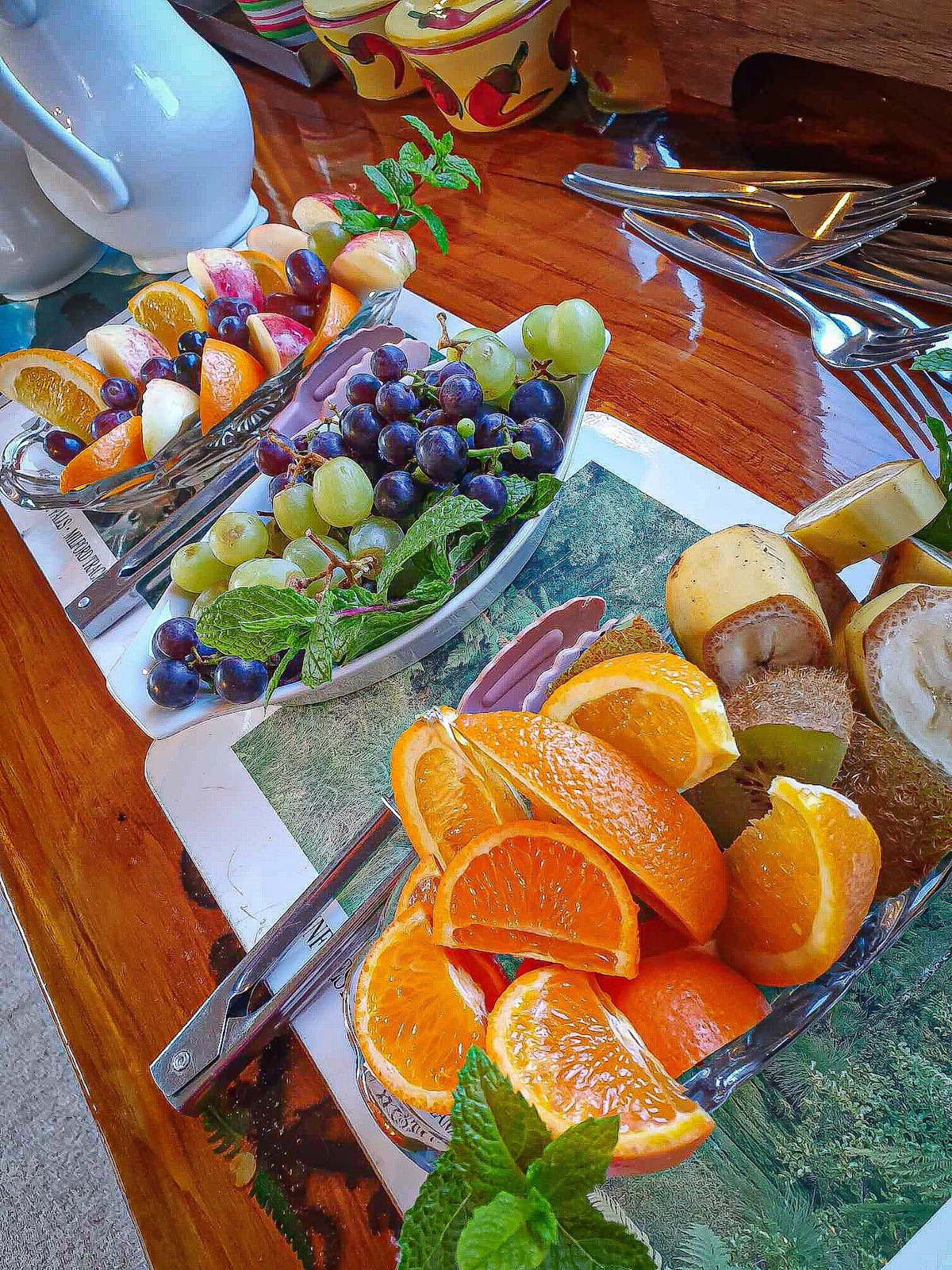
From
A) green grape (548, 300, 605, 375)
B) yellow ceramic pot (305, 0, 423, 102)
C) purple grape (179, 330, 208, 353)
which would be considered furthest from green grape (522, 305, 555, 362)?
yellow ceramic pot (305, 0, 423, 102)

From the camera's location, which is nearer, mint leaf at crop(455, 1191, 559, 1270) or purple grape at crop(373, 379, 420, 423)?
mint leaf at crop(455, 1191, 559, 1270)

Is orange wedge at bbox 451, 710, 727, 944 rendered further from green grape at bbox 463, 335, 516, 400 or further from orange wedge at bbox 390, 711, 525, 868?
green grape at bbox 463, 335, 516, 400

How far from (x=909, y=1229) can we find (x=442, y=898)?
225 millimetres

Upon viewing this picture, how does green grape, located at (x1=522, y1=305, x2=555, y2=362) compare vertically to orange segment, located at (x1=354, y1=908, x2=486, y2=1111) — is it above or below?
above

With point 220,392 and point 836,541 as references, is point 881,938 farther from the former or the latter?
point 220,392

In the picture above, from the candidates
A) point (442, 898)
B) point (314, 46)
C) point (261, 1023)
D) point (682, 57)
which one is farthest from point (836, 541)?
point (314, 46)

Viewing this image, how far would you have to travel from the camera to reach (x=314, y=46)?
1.16 meters

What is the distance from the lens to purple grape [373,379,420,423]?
600 mm

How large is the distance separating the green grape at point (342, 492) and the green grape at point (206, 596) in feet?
0.32

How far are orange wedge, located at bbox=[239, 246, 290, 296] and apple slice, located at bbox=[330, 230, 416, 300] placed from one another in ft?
0.20

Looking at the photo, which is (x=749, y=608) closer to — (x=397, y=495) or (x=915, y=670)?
(x=915, y=670)

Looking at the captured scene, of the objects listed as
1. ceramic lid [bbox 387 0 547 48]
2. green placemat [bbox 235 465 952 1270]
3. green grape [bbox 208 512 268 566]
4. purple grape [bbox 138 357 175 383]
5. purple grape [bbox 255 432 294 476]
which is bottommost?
green placemat [bbox 235 465 952 1270]

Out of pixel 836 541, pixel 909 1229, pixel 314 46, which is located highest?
pixel 314 46

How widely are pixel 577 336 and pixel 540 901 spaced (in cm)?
41
